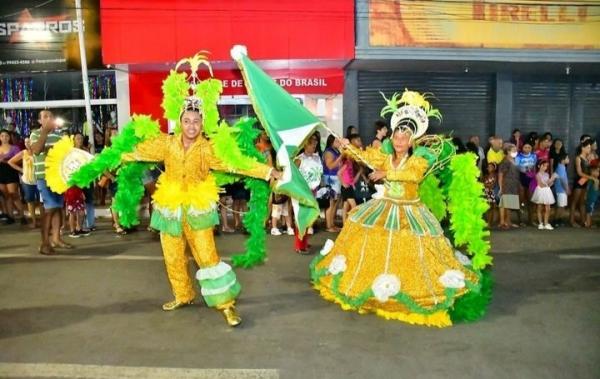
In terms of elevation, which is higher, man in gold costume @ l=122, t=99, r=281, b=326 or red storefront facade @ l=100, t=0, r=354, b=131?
red storefront facade @ l=100, t=0, r=354, b=131

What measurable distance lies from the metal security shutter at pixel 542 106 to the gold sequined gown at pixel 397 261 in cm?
993

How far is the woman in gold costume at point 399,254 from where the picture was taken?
5.36 meters

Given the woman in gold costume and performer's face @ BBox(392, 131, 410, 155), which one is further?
performer's face @ BBox(392, 131, 410, 155)

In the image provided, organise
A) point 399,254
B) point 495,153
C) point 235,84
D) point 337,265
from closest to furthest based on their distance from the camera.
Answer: point 399,254
point 337,265
point 495,153
point 235,84

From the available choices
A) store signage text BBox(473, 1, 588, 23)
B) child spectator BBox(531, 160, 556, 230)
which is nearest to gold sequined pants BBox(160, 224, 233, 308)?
child spectator BBox(531, 160, 556, 230)

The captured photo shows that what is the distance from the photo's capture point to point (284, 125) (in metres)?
5.54

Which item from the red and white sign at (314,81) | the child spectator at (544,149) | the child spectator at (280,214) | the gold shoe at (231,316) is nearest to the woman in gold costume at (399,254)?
the gold shoe at (231,316)

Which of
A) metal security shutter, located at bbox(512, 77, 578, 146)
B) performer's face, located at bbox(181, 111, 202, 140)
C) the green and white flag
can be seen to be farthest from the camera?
metal security shutter, located at bbox(512, 77, 578, 146)

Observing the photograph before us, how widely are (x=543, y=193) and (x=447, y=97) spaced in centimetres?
497

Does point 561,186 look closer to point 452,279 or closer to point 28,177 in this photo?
point 452,279

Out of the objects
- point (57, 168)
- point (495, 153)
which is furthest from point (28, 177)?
point (495, 153)

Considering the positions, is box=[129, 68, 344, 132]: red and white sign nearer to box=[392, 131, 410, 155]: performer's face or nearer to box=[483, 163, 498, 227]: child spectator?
box=[483, 163, 498, 227]: child spectator

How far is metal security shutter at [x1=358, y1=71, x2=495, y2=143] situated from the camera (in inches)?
561

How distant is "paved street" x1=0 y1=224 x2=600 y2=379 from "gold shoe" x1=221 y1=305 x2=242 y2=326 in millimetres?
73
